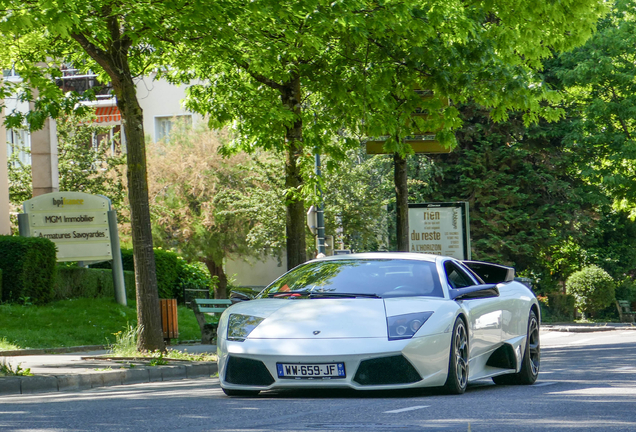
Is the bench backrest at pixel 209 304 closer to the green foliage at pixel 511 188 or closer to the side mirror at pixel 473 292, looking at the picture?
the side mirror at pixel 473 292

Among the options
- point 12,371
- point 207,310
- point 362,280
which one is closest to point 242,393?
point 362,280

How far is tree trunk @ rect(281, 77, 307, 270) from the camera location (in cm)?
1779

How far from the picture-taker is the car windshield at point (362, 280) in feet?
28.2

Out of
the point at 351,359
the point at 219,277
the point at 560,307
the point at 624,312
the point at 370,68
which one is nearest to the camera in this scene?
the point at 351,359

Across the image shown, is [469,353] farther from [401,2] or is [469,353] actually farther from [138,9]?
[401,2]

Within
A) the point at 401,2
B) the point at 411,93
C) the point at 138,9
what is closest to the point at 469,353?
the point at 138,9

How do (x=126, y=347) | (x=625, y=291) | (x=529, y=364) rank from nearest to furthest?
(x=529, y=364) < (x=126, y=347) < (x=625, y=291)

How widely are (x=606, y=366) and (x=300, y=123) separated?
7402 mm

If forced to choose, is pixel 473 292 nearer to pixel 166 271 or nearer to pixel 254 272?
pixel 166 271

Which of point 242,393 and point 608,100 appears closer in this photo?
point 242,393

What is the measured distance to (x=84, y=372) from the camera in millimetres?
11703

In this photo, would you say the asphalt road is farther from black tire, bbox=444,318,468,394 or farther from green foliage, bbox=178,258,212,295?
green foliage, bbox=178,258,212,295

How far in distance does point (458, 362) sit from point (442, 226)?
13.5m

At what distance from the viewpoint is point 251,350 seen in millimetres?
7887
